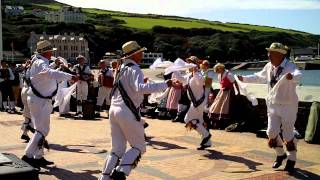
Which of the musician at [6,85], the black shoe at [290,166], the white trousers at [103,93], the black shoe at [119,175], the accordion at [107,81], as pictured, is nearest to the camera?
the black shoe at [119,175]

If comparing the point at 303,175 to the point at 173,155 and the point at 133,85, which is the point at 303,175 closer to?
the point at 173,155

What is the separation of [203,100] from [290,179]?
3010 mm

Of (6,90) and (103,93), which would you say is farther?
(6,90)

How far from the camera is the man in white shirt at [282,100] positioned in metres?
8.17

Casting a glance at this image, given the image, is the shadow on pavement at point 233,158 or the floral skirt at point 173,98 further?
the floral skirt at point 173,98

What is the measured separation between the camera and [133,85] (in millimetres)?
6758

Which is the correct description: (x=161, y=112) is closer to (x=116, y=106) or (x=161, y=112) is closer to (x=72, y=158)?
(x=72, y=158)

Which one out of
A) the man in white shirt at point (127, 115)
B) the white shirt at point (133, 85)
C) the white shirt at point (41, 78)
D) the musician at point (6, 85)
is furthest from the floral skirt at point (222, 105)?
the musician at point (6, 85)

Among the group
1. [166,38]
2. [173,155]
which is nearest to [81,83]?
[173,155]

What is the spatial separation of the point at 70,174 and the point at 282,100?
134 inches

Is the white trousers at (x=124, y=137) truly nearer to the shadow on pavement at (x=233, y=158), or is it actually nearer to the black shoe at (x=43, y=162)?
the black shoe at (x=43, y=162)

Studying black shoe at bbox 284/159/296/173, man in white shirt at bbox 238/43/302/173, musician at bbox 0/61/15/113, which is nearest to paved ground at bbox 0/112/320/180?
black shoe at bbox 284/159/296/173

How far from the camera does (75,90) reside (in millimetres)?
17531

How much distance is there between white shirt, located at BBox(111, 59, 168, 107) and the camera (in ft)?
Answer: 21.8
